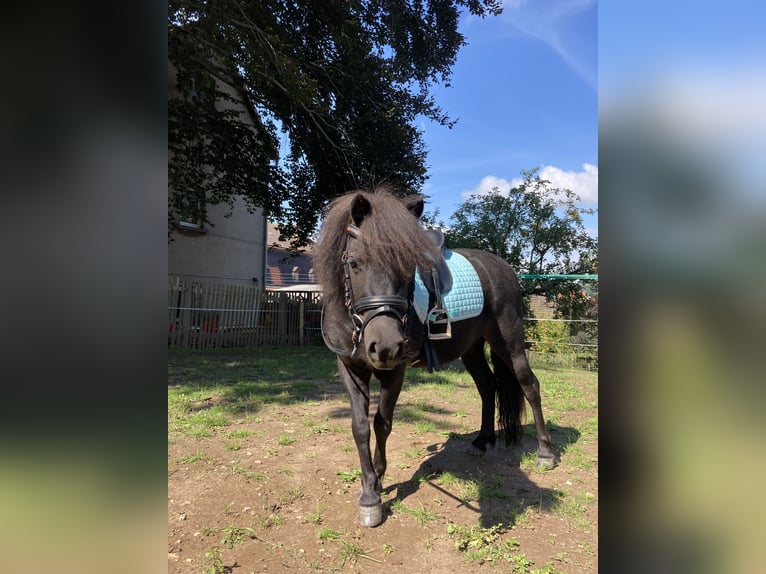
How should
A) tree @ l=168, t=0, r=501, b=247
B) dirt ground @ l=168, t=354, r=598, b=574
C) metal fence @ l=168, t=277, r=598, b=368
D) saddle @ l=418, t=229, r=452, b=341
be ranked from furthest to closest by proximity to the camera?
metal fence @ l=168, t=277, r=598, b=368, tree @ l=168, t=0, r=501, b=247, saddle @ l=418, t=229, r=452, b=341, dirt ground @ l=168, t=354, r=598, b=574

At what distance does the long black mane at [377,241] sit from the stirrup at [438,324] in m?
0.60

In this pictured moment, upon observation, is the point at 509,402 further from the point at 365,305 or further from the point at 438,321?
the point at 365,305

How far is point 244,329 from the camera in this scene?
1182 cm

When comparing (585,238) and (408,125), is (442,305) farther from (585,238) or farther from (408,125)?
(585,238)

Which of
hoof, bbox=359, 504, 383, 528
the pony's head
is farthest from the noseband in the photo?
hoof, bbox=359, 504, 383, 528

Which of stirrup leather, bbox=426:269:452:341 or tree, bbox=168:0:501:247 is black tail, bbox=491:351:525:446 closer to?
stirrup leather, bbox=426:269:452:341

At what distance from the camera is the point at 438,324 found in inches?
125

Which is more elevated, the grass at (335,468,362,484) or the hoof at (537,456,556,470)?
the grass at (335,468,362,484)

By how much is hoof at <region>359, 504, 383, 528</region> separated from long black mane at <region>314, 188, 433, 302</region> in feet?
4.85

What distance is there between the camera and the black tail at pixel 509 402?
4.14 metres

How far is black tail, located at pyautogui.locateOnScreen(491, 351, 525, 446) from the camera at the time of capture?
4145mm
